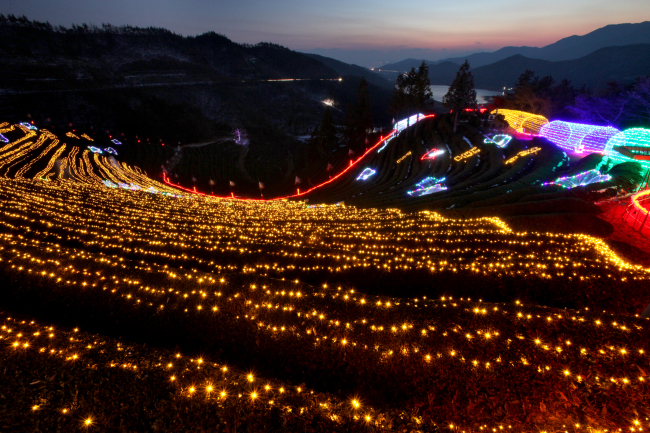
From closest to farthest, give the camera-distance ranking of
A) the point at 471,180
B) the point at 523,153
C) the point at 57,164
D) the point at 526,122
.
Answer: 1. the point at 471,180
2. the point at 523,153
3. the point at 57,164
4. the point at 526,122

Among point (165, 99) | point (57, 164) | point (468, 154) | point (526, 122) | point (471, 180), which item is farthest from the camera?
point (165, 99)

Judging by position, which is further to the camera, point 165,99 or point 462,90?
point 165,99

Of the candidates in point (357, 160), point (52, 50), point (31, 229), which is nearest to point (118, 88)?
point (52, 50)

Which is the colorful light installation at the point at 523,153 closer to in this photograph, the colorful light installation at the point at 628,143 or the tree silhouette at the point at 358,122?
the colorful light installation at the point at 628,143

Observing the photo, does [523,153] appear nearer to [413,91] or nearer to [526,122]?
[526,122]

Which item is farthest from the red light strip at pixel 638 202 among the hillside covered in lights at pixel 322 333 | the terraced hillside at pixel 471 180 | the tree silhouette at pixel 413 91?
the tree silhouette at pixel 413 91

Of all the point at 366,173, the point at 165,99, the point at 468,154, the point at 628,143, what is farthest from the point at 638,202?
the point at 165,99

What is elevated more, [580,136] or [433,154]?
[580,136]

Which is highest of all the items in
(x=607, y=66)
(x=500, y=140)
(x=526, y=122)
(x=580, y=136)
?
(x=607, y=66)

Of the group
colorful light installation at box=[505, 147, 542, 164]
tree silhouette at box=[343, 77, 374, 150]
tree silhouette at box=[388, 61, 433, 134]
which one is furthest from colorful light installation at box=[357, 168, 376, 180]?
colorful light installation at box=[505, 147, 542, 164]
